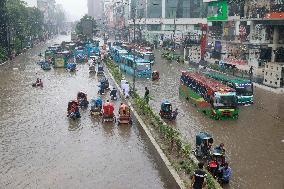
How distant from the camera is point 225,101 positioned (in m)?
26.8

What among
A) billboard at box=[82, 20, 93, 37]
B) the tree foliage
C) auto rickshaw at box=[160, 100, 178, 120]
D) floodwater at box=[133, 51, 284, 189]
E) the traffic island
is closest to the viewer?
the traffic island

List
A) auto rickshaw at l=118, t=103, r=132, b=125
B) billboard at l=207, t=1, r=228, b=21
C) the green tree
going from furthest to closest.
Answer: the green tree < billboard at l=207, t=1, r=228, b=21 < auto rickshaw at l=118, t=103, r=132, b=125

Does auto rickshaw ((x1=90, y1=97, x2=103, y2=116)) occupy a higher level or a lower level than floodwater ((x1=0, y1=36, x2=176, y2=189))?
higher

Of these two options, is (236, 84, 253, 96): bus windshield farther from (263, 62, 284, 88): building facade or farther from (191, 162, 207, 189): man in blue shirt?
(191, 162, 207, 189): man in blue shirt

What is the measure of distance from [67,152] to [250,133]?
10853 millimetres

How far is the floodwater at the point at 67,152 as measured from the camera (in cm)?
1683

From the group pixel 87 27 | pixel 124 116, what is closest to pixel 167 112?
pixel 124 116

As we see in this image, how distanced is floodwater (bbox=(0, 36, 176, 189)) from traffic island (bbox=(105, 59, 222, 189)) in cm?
44

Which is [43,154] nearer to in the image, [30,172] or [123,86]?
[30,172]

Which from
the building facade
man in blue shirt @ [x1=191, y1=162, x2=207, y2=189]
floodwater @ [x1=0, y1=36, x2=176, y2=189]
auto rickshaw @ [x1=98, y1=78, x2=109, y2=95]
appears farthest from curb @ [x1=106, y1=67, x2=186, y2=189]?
the building facade

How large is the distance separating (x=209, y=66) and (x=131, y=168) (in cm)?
3899

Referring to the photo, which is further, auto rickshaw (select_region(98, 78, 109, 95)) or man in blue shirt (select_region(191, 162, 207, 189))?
auto rickshaw (select_region(98, 78, 109, 95))

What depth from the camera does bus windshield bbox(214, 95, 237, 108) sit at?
2677 cm

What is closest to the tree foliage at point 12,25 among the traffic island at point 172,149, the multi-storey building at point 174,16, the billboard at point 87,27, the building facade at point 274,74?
the billboard at point 87,27
